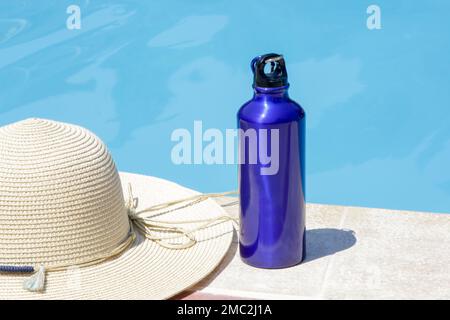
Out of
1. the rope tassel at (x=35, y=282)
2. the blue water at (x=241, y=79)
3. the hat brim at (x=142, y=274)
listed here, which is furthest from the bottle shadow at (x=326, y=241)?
the blue water at (x=241, y=79)

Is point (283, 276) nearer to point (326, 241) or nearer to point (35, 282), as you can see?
point (326, 241)

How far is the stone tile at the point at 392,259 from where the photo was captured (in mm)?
1813

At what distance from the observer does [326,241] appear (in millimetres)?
2061

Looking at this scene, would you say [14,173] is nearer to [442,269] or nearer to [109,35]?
[442,269]

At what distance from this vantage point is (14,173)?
5.90 ft

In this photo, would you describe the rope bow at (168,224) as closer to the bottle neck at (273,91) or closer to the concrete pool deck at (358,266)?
the concrete pool deck at (358,266)

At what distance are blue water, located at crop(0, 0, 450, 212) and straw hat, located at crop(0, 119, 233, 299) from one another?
1.32 meters

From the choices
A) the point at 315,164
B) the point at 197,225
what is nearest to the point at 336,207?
the point at 197,225

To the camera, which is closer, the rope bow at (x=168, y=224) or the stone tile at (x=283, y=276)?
the stone tile at (x=283, y=276)

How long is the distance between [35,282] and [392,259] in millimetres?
770

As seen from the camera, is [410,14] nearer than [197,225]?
No

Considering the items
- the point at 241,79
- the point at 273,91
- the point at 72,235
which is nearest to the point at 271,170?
the point at 273,91

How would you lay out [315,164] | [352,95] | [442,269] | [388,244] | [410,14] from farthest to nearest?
[410,14]
[352,95]
[315,164]
[388,244]
[442,269]

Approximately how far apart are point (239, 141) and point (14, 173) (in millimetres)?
465
